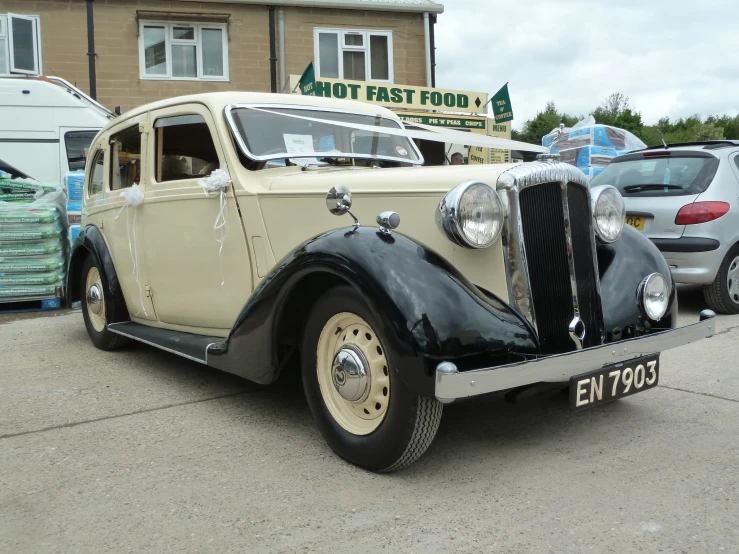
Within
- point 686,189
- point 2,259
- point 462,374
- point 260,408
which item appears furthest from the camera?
point 2,259

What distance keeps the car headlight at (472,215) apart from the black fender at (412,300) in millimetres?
124

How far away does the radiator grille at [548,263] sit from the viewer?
9.29ft

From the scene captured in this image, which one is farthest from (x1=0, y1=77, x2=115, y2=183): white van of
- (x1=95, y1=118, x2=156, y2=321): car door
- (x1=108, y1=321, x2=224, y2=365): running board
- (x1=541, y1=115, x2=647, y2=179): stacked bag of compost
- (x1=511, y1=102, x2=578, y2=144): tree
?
(x1=511, y1=102, x2=578, y2=144): tree

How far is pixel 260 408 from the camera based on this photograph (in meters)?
3.64

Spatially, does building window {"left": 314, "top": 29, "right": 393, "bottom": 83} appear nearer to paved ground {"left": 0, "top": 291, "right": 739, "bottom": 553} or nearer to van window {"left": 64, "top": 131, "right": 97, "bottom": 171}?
van window {"left": 64, "top": 131, "right": 97, "bottom": 171}

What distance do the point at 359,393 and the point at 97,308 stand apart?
3053 mm

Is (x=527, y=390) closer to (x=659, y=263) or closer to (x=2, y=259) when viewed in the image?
(x=659, y=263)

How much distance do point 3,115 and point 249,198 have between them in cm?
739

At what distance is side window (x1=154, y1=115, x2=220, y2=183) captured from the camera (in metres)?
3.91

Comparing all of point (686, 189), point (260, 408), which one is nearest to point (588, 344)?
point (260, 408)

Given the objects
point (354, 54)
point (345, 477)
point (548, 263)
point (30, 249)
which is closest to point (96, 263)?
point (30, 249)

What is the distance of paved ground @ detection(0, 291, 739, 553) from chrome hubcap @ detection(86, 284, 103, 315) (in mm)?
1025

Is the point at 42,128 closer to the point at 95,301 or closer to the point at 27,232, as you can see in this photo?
the point at 27,232

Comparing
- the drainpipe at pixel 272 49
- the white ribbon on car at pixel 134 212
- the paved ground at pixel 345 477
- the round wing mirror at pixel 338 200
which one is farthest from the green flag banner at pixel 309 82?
the round wing mirror at pixel 338 200
